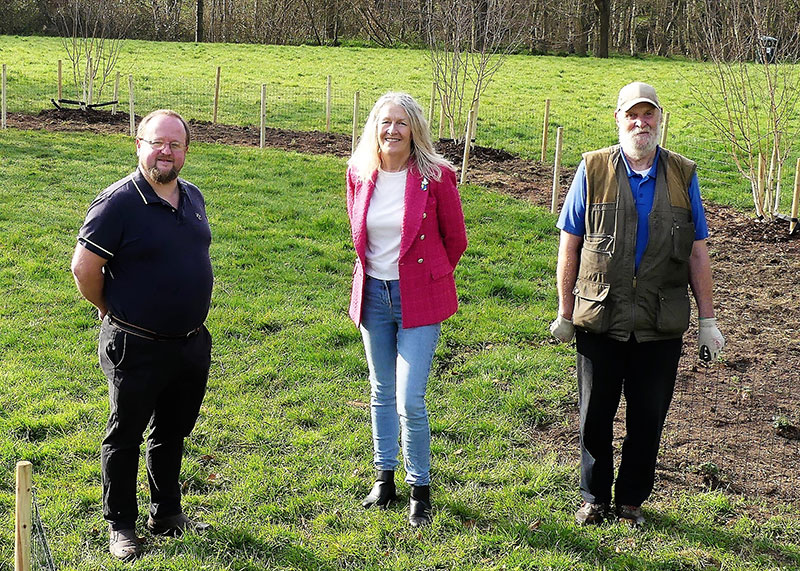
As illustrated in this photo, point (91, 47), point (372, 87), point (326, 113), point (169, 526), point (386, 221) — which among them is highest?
point (91, 47)

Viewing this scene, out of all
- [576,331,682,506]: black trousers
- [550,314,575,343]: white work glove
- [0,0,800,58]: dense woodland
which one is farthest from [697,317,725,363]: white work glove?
[0,0,800,58]: dense woodland

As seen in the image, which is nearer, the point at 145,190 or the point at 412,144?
the point at 145,190

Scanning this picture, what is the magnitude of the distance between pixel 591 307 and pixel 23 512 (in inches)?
102

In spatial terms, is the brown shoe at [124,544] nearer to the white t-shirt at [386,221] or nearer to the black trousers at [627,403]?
the white t-shirt at [386,221]

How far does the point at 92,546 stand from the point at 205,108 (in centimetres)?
1586

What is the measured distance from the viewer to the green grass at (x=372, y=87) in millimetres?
16406

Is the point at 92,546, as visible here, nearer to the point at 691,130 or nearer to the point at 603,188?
the point at 603,188

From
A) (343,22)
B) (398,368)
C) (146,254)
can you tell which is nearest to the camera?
(146,254)

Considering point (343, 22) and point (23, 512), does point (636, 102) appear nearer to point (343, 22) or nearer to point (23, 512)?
point (23, 512)

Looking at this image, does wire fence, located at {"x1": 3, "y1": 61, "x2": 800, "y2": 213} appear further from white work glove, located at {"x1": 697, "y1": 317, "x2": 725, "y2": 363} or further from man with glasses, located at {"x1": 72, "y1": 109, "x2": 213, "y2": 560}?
man with glasses, located at {"x1": 72, "y1": 109, "x2": 213, "y2": 560}

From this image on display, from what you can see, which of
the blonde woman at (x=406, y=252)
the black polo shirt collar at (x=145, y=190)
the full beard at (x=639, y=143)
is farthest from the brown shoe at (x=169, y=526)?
the full beard at (x=639, y=143)

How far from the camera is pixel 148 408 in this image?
4.02 metres

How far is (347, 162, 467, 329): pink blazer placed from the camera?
429 cm

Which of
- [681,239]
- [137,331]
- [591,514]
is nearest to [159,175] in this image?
[137,331]
